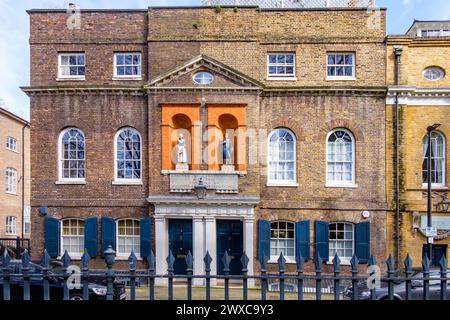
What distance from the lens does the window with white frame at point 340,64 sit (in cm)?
1656

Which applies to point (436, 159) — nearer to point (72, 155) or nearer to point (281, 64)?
point (281, 64)

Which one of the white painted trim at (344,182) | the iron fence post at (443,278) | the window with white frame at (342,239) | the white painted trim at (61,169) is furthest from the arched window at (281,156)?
the iron fence post at (443,278)

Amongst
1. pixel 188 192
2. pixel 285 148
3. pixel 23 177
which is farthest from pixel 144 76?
pixel 23 177

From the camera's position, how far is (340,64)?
16578mm

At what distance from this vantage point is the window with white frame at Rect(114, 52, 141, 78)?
1686 centimetres

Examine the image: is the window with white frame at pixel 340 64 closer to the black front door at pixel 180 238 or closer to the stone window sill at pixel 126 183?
the black front door at pixel 180 238

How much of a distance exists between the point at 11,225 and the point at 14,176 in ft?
13.2

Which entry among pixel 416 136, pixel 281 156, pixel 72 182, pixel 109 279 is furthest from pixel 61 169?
pixel 416 136

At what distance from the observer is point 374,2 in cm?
1739

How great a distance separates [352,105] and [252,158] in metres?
5.09
